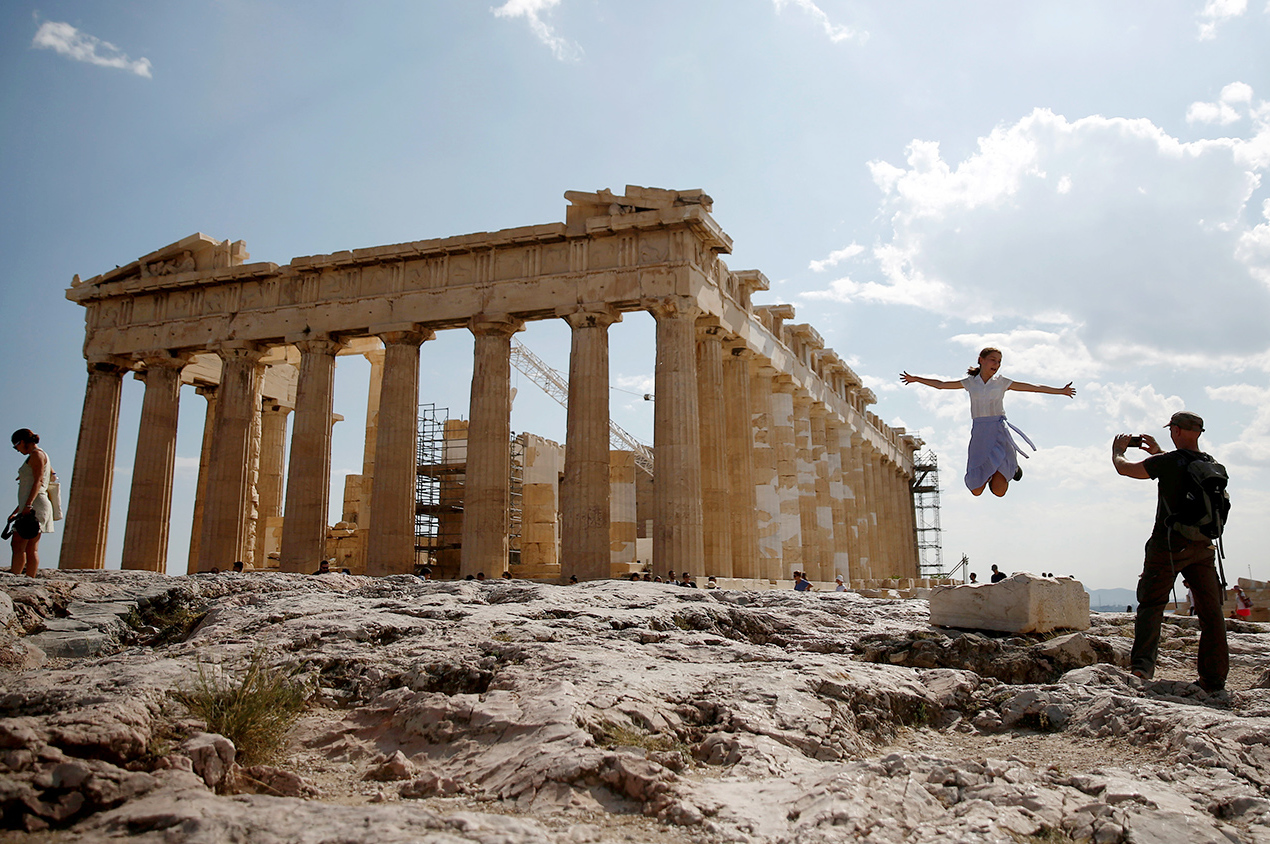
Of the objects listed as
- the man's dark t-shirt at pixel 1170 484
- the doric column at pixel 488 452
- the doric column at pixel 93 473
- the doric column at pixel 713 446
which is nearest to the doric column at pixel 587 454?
the doric column at pixel 488 452

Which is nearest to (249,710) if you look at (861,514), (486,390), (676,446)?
(676,446)

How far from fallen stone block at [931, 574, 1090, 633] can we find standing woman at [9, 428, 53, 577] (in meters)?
10.4

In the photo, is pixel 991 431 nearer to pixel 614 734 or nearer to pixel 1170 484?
pixel 1170 484

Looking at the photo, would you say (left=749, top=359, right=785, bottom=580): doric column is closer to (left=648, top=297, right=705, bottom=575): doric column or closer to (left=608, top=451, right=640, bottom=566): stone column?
(left=648, top=297, right=705, bottom=575): doric column

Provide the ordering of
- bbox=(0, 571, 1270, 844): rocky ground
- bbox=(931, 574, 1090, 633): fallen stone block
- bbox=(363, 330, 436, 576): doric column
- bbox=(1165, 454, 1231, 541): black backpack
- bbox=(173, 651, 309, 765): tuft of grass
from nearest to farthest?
bbox=(0, 571, 1270, 844): rocky ground → bbox=(173, 651, 309, 765): tuft of grass → bbox=(1165, 454, 1231, 541): black backpack → bbox=(931, 574, 1090, 633): fallen stone block → bbox=(363, 330, 436, 576): doric column

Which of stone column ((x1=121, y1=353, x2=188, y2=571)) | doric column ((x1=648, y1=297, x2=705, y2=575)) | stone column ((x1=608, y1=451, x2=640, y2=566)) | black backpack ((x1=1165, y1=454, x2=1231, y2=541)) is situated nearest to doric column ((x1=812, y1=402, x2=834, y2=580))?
stone column ((x1=608, y1=451, x2=640, y2=566))

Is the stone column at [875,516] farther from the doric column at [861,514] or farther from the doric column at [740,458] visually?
the doric column at [740,458]

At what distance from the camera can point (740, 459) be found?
84.1 ft

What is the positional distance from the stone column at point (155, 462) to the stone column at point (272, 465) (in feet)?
15.2

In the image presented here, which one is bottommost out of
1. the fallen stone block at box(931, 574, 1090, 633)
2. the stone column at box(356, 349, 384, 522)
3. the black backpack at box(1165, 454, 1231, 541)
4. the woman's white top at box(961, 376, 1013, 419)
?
the fallen stone block at box(931, 574, 1090, 633)

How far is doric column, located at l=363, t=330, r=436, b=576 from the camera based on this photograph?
78.3 ft

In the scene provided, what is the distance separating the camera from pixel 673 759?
4457 mm

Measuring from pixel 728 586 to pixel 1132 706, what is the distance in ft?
52.9

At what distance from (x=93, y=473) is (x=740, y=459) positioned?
19242 mm
